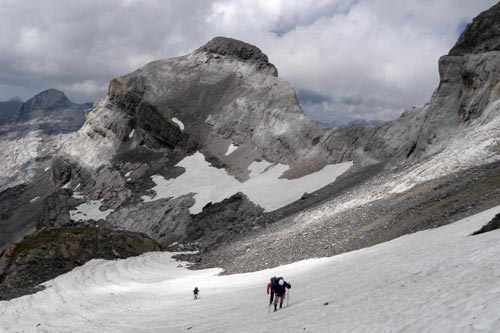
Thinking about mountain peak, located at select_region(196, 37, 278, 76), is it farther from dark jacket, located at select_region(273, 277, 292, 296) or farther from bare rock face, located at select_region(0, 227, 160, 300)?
dark jacket, located at select_region(273, 277, 292, 296)

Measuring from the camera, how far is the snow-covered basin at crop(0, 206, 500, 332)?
404 inches

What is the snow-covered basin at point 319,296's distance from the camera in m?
10.2

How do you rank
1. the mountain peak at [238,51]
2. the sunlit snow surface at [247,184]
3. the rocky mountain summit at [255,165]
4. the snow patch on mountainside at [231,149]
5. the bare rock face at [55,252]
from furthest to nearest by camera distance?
the mountain peak at [238,51] < the snow patch on mountainside at [231,149] < the sunlit snow surface at [247,184] < the bare rock face at [55,252] < the rocky mountain summit at [255,165]

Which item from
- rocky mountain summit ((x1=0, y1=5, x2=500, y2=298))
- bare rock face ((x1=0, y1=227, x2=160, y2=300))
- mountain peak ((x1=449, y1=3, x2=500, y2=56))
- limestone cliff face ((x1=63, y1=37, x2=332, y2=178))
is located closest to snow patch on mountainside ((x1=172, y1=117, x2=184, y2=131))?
rocky mountain summit ((x1=0, y1=5, x2=500, y2=298))

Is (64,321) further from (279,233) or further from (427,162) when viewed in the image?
(427,162)

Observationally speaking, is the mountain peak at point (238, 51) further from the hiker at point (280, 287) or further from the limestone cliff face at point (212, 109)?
the hiker at point (280, 287)

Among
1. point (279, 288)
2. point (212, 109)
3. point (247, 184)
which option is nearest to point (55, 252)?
point (279, 288)

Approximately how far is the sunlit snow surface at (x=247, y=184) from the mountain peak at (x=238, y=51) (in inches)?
1263

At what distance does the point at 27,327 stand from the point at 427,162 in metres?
34.7

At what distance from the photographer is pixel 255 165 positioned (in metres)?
80.5

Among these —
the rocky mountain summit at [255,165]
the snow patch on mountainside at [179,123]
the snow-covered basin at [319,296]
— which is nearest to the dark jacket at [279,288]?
the snow-covered basin at [319,296]

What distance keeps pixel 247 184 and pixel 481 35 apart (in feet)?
136

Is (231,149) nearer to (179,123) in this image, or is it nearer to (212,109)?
(212,109)

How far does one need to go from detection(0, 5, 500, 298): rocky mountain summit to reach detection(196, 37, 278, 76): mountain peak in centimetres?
37
